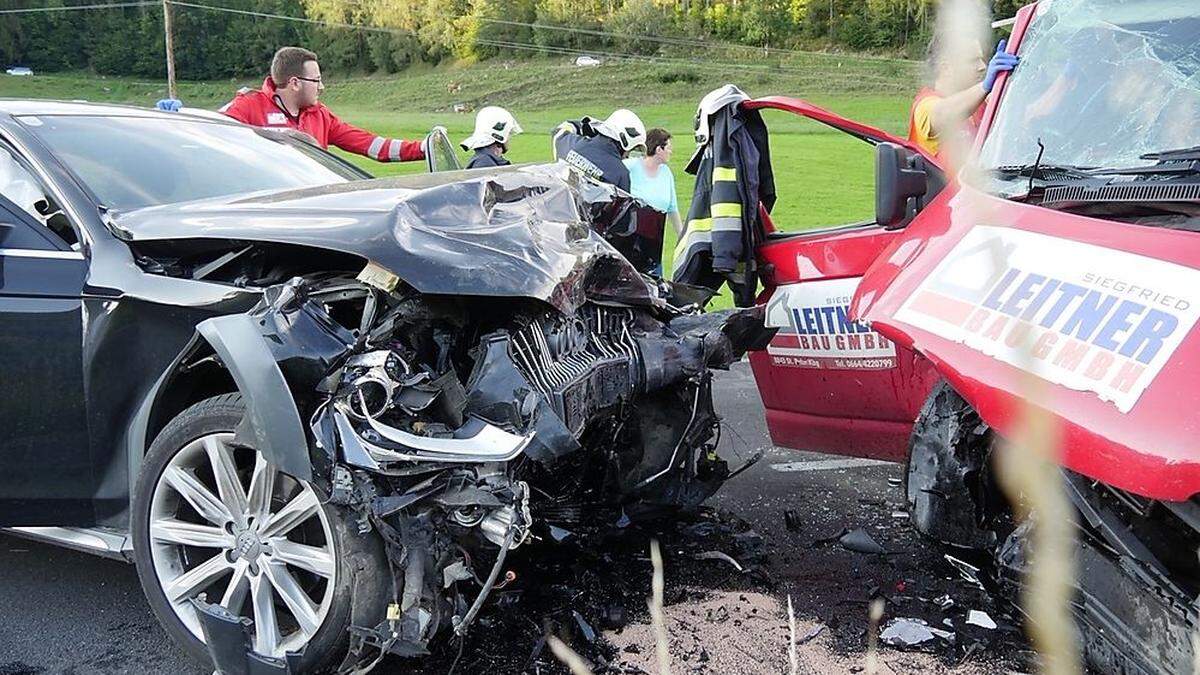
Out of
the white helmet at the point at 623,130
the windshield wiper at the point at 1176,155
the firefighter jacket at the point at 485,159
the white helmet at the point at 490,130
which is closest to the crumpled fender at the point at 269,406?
the windshield wiper at the point at 1176,155

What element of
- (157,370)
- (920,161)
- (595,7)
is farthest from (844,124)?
(595,7)

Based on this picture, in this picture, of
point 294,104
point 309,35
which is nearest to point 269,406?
point 294,104

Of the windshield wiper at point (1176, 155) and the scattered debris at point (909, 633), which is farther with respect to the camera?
the scattered debris at point (909, 633)

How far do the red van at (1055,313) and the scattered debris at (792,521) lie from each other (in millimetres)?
312

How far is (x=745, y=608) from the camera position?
10.8 ft

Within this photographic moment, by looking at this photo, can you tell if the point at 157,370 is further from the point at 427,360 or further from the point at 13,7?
the point at 13,7

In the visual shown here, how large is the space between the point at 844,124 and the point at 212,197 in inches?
98.1

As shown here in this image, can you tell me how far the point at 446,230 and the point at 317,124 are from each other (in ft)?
11.9

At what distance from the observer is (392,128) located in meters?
44.5

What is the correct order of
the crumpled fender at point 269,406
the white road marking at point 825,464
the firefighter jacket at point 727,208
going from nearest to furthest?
1. the crumpled fender at point 269,406
2. the firefighter jacket at point 727,208
3. the white road marking at point 825,464

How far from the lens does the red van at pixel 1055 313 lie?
6.20 ft

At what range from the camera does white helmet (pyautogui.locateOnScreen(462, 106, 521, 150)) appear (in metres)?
6.20

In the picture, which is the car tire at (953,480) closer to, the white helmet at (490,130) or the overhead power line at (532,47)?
the white helmet at (490,130)

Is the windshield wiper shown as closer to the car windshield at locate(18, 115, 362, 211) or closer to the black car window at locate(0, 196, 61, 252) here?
the car windshield at locate(18, 115, 362, 211)
